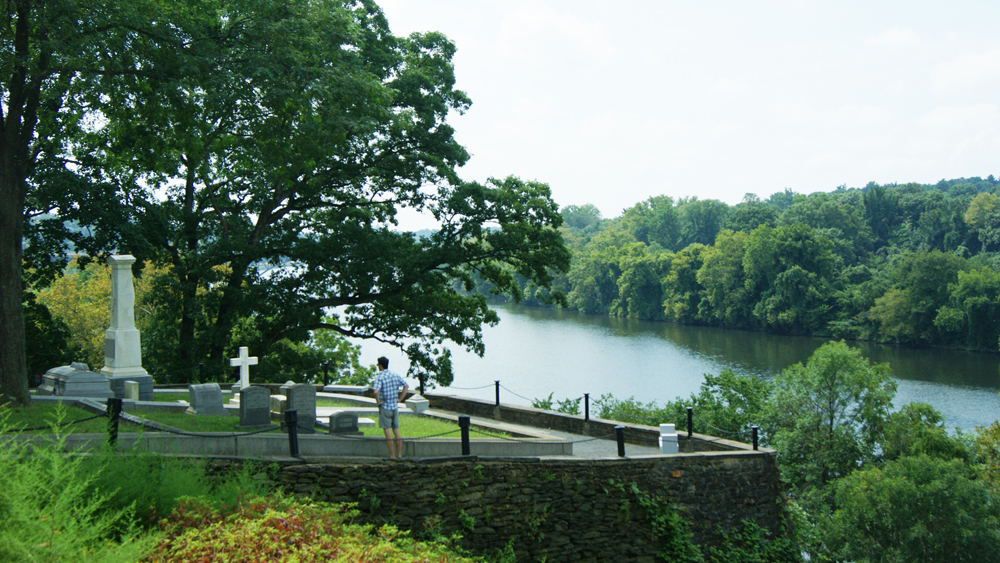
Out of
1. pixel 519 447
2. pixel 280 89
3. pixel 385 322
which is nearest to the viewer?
pixel 519 447

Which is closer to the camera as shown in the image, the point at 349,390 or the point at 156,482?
the point at 156,482

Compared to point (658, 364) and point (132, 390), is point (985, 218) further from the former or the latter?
point (132, 390)

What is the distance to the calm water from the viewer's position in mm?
35531

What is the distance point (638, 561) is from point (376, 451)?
477 cm

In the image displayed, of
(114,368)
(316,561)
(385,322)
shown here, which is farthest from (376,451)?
(385,322)

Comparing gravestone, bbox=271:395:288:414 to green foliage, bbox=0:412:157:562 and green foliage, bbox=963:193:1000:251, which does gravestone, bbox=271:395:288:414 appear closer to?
green foliage, bbox=0:412:157:562

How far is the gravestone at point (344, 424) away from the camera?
9.53 m

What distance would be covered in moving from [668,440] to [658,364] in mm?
33908

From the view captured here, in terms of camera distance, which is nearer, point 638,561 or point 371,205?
point 638,561

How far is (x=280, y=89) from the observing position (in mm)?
11336

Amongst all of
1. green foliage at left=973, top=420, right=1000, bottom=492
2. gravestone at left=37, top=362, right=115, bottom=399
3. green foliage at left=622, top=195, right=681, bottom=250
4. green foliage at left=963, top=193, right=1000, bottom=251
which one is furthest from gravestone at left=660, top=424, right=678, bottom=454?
green foliage at left=622, top=195, right=681, bottom=250

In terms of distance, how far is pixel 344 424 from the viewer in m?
9.60

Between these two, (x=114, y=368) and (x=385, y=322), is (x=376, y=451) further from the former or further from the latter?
(x=385, y=322)

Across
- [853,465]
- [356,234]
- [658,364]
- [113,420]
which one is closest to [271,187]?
[356,234]
